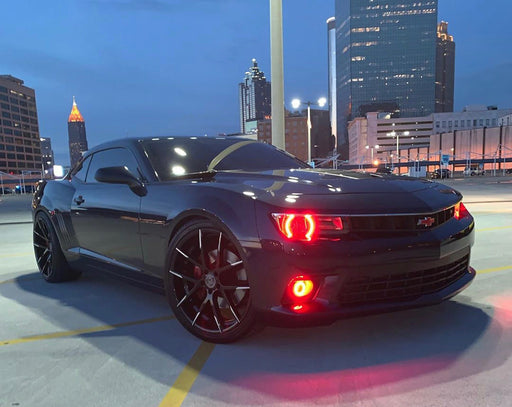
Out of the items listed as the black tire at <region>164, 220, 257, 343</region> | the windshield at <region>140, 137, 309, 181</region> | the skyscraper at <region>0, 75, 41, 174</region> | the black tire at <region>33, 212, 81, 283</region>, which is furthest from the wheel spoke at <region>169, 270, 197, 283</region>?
the skyscraper at <region>0, 75, 41, 174</region>

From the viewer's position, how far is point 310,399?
2014 millimetres

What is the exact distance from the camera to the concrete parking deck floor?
207 cm

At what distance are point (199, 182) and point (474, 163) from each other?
110 meters

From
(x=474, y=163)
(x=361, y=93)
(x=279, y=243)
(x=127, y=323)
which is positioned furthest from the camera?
(x=361, y=93)

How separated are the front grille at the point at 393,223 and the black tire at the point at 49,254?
10.9ft

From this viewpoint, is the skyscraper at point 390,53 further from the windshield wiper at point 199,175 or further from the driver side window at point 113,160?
the windshield wiper at point 199,175

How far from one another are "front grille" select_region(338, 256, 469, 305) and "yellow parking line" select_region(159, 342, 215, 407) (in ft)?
3.00

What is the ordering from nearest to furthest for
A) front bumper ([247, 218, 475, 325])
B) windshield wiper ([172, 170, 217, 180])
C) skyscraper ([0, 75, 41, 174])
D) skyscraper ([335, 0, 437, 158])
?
front bumper ([247, 218, 475, 325]) → windshield wiper ([172, 170, 217, 180]) → skyscraper ([0, 75, 41, 174]) → skyscraper ([335, 0, 437, 158])

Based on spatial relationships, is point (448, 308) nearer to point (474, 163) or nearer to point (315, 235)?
point (315, 235)

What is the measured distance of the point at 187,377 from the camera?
7.50 ft

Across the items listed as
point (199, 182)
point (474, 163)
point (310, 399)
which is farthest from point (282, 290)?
point (474, 163)

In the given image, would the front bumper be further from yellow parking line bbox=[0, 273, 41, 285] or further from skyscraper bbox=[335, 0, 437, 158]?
skyscraper bbox=[335, 0, 437, 158]

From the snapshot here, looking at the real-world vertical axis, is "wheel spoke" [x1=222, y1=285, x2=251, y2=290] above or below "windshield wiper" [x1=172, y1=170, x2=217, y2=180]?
below

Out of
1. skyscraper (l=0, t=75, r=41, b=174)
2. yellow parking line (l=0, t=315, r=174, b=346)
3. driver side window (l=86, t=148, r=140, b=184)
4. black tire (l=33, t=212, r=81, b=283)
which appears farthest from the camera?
skyscraper (l=0, t=75, r=41, b=174)
